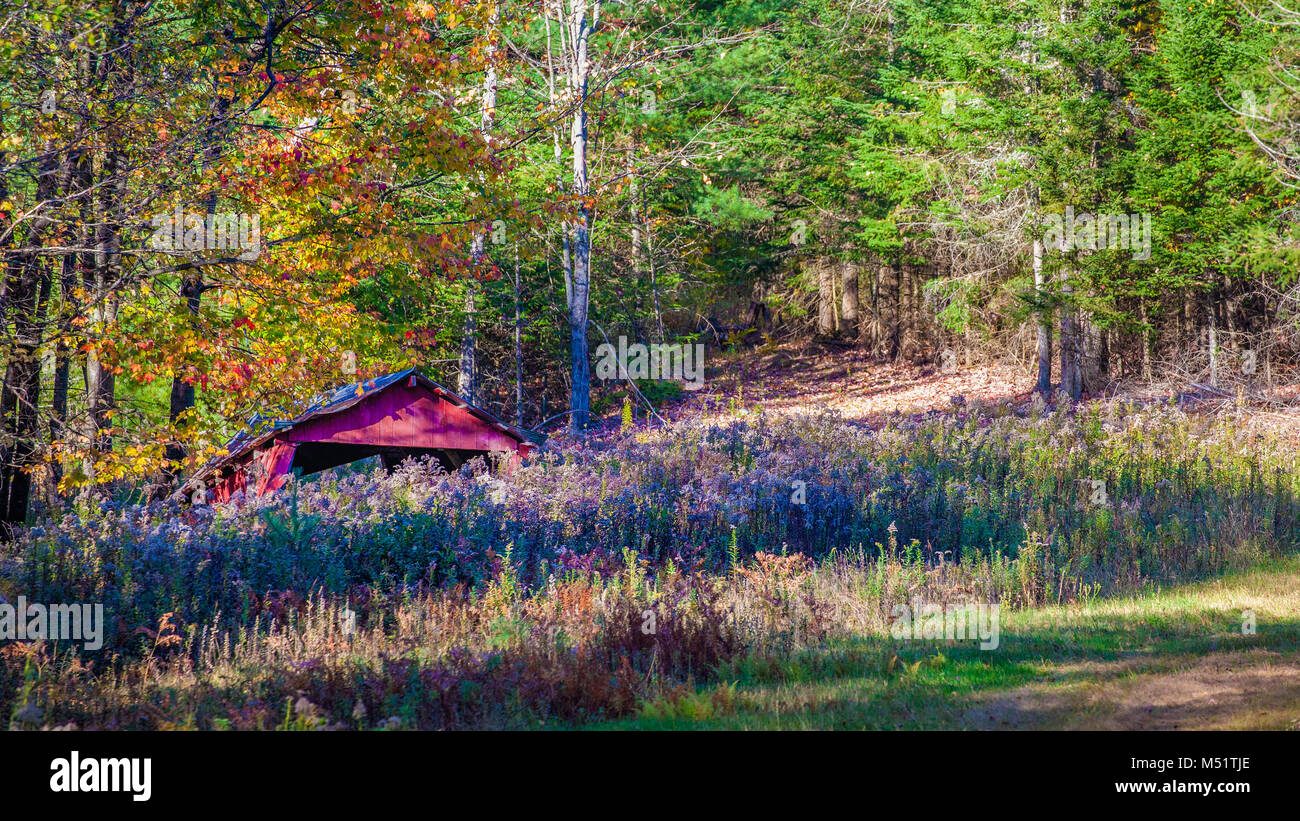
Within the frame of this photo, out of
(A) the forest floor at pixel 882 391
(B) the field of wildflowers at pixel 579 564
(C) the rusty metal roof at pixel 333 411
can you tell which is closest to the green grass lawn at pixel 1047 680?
(B) the field of wildflowers at pixel 579 564

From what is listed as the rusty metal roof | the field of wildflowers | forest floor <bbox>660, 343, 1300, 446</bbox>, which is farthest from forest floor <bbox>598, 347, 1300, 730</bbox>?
forest floor <bbox>660, 343, 1300, 446</bbox>

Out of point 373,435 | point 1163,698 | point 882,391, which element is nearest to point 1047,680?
point 1163,698

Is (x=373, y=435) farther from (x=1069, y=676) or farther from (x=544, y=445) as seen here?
(x=1069, y=676)

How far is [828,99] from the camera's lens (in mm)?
31172

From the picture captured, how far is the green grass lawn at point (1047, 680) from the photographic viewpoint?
557cm

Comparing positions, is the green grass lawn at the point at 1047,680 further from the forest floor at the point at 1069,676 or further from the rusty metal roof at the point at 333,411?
the rusty metal roof at the point at 333,411

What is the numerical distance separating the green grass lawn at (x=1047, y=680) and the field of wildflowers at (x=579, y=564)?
1.29 feet

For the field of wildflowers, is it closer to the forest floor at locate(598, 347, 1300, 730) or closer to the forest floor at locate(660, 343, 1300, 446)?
the forest floor at locate(598, 347, 1300, 730)

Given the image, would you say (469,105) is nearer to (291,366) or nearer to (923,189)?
(291,366)

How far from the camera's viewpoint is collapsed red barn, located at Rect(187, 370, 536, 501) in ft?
49.0

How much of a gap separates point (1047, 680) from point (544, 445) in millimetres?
11087

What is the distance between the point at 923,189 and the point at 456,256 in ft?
63.5

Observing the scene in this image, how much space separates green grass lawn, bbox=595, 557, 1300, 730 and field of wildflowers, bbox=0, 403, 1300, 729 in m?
0.39

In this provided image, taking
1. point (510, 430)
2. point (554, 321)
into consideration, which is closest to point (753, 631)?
point (510, 430)
